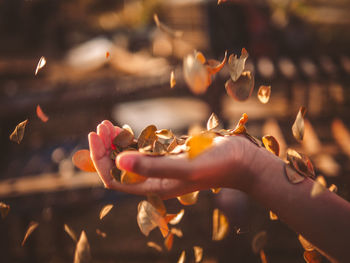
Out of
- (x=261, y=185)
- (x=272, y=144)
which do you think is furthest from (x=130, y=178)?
(x=272, y=144)

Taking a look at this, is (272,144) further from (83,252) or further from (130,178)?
(83,252)

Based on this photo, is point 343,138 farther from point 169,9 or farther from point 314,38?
point 169,9

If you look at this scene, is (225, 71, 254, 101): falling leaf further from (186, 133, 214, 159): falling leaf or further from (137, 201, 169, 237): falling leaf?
(137, 201, 169, 237): falling leaf

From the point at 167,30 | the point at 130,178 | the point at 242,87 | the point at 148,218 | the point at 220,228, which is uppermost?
the point at 167,30

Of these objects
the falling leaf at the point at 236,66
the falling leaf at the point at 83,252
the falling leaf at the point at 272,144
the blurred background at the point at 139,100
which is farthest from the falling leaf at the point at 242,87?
the falling leaf at the point at 83,252

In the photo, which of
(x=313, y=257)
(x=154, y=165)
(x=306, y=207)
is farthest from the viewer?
(x=313, y=257)

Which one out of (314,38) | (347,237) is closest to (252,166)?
(347,237)

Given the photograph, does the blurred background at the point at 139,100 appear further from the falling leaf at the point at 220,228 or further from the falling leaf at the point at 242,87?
the falling leaf at the point at 242,87
